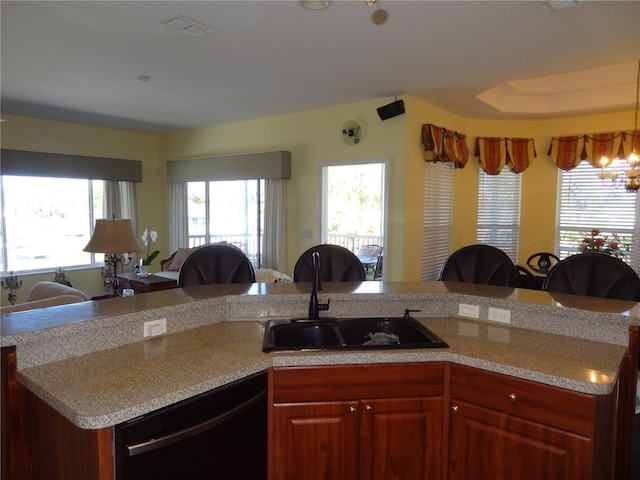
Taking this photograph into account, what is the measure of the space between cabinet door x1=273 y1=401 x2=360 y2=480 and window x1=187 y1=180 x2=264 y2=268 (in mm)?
4469

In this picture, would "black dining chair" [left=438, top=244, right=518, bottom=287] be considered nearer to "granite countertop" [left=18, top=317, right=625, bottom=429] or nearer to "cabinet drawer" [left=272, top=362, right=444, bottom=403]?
"granite countertop" [left=18, top=317, right=625, bottom=429]

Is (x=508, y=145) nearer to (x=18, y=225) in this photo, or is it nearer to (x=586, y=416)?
(x=586, y=416)

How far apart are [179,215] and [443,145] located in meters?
4.26

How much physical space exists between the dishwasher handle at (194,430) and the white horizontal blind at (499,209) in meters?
5.07

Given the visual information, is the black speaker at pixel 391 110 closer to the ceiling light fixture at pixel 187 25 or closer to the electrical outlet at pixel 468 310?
the ceiling light fixture at pixel 187 25

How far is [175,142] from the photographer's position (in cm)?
713

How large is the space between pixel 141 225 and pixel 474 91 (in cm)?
536

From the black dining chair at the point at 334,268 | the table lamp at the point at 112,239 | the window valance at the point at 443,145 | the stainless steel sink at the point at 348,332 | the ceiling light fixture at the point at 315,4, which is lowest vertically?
the stainless steel sink at the point at 348,332

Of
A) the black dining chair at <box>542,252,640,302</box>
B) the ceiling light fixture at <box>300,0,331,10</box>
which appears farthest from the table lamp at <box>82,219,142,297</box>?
the black dining chair at <box>542,252,640,302</box>

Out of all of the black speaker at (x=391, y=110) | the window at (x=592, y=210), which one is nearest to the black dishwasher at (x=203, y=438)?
the black speaker at (x=391, y=110)

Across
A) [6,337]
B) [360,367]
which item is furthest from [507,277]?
[6,337]

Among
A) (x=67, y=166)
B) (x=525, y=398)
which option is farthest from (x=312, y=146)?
(x=525, y=398)

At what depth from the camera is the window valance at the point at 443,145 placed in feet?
15.9

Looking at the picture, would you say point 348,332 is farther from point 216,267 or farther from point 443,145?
point 443,145
